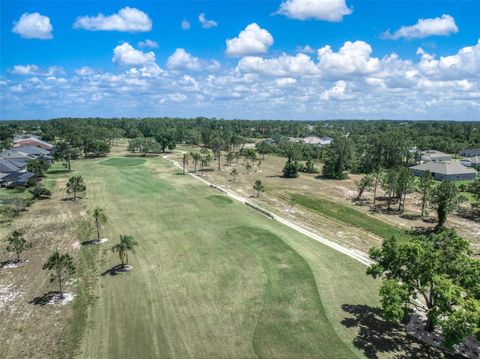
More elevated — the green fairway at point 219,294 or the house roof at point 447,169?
the house roof at point 447,169

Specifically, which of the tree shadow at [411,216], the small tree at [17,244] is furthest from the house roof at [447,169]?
the small tree at [17,244]

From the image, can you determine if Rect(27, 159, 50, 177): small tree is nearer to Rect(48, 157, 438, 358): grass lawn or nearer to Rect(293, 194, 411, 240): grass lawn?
Rect(48, 157, 438, 358): grass lawn

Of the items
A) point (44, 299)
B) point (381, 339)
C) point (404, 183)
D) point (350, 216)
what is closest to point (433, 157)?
point (404, 183)

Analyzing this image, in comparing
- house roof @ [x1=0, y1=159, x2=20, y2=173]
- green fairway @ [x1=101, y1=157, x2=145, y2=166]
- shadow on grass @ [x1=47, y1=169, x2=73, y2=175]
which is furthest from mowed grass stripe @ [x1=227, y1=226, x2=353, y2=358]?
green fairway @ [x1=101, y1=157, x2=145, y2=166]

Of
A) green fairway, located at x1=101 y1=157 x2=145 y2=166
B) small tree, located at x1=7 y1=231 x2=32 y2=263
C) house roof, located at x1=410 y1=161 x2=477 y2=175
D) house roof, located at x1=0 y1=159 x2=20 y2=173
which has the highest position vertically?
house roof, located at x1=0 y1=159 x2=20 y2=173

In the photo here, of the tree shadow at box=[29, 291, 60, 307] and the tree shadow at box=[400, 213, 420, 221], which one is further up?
the tree shadow at box=[400, 213, 420, 221]

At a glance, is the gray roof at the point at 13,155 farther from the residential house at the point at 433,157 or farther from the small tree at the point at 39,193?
the residential house at the point at 433,157

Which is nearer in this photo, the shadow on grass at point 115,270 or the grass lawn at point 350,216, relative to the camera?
the shadow on grass at point 115,270
